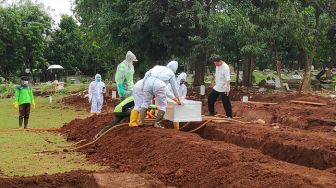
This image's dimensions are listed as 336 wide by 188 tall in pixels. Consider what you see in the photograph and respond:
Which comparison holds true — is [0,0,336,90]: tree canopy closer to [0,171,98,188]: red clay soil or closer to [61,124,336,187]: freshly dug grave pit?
[61,124,336,187]: freshly dug grave pit

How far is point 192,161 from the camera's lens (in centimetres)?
836

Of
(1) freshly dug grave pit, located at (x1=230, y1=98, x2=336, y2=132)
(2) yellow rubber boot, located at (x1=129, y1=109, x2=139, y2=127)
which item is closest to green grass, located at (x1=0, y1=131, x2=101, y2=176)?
(2) yellow rubber boot, located at (x1=129, y1=109, x2=139, y2=127)

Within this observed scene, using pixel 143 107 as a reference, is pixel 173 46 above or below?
above

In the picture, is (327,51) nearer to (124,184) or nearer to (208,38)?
(208,38)

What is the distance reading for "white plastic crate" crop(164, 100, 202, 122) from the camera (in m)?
11.7

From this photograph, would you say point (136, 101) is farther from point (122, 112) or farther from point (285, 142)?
point (285, 142)

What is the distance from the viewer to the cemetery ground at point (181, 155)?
707 centimetres

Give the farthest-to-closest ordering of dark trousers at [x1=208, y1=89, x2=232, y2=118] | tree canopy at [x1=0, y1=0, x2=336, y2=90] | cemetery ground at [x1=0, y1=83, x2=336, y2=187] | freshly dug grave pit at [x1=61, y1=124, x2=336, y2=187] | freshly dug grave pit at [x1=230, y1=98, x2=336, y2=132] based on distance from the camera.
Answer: tree canopy at [x1=0, y1=0, x2=336, y2=90] → freshly dug grave pit at [x1=230, y1=98, x2=336, y2=132] → dark trousers at [x1=208, y1=89, x2=232, y2=118] → cemetery ground at [x1=0, y1=83, x2=336, y2=187] → freshly dug grave pit at [x1=61, y1=124, x2=336, y2=187]

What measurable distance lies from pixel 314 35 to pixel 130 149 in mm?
18323

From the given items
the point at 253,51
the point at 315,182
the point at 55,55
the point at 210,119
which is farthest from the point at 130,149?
the point at 55,55

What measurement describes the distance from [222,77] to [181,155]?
16.5ft

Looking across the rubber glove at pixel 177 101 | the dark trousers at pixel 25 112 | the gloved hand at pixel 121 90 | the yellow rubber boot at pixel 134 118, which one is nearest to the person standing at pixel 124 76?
the gloved hand at pixel 121 90

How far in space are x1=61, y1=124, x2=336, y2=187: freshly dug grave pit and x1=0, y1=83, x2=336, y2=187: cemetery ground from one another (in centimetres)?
1

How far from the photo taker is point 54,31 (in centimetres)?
5581
